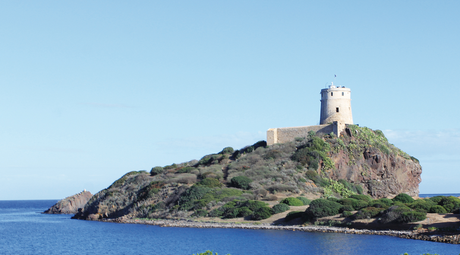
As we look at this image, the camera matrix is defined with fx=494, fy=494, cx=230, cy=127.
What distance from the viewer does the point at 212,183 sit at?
64.5m

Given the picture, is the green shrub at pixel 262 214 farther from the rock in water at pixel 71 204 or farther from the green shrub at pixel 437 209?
the rock in water at pixel 71 204

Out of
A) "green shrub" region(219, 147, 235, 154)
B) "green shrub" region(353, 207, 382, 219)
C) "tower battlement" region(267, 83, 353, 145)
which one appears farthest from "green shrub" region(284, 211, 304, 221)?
"green shrub" region(219, 147, 235, 154)

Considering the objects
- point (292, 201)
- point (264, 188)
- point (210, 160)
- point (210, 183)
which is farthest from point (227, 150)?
point (292, 201)

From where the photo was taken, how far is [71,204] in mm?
101875

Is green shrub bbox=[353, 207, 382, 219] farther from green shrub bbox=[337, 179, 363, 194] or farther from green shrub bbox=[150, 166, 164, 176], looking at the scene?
green shrub bbox=[150, 166, 164, 176]

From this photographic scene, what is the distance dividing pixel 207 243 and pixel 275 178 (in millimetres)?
25715

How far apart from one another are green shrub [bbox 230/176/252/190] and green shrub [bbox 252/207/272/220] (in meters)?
10.8

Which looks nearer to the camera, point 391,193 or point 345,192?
point 345,192

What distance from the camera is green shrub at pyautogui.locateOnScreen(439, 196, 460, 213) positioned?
149ft

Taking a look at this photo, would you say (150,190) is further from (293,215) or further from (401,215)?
(401,215)

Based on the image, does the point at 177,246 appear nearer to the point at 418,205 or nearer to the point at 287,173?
the point at 418,205

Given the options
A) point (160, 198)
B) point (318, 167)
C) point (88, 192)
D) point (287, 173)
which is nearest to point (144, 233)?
point (160, 198)

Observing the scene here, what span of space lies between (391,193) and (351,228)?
97.9 ft

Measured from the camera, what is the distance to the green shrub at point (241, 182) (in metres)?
63.5
